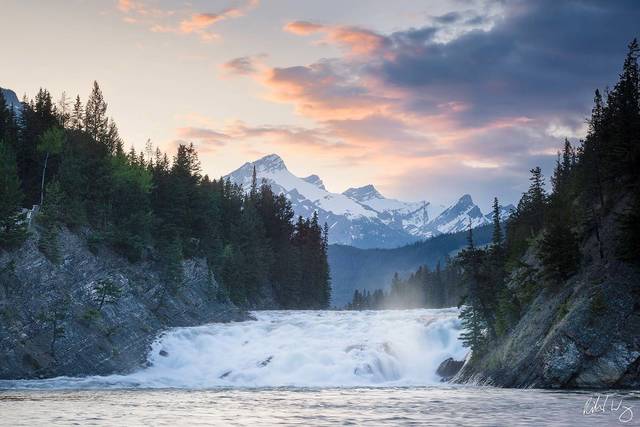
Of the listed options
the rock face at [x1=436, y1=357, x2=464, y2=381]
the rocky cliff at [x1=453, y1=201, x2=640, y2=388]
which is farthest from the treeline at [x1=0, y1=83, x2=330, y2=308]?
the rocky cliff at [x1=453, y1=201, x2=640, y2=388]

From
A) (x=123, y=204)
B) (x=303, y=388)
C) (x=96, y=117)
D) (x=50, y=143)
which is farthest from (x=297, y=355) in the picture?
(x=96, y=117)

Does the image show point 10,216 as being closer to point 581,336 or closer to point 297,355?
point 297,355

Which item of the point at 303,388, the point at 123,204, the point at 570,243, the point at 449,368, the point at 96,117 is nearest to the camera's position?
the point at 303,388

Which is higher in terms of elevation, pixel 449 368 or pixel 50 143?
pixel 50 143

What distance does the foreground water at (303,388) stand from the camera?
24.1 m

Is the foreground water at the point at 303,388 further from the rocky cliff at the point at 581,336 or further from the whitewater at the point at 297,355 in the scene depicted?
the rocky cliff at the point at 581,336

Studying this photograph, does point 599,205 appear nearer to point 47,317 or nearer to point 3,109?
point 47,317

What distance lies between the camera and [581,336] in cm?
3994

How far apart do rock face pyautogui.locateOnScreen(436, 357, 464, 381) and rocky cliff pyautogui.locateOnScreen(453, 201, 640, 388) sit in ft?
10.8

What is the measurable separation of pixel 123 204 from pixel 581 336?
61496mm

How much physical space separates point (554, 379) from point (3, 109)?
74.3m

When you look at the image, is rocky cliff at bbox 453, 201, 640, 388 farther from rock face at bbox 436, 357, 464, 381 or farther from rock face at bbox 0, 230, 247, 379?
rock face at bbox 0, 230, 247, 379

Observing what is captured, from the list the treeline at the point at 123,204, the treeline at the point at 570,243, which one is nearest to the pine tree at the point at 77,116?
the treeline at the point at 123,204

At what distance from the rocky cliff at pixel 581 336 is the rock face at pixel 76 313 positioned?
101 ft
